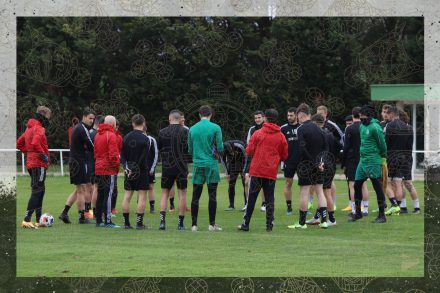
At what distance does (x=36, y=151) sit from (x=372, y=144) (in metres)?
5.86

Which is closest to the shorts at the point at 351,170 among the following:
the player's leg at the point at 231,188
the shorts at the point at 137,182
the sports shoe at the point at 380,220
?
the sports shoe at the point at 380,220

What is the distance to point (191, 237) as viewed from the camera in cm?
1273

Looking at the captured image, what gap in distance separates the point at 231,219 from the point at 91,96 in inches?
520

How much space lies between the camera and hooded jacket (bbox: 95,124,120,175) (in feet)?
45.9

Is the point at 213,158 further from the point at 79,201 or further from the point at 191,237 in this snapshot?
the point at 79,201

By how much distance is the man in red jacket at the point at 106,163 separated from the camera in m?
14.0

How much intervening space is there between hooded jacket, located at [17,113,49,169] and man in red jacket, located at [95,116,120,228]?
91 cm

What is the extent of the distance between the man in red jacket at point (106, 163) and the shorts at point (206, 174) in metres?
1.53

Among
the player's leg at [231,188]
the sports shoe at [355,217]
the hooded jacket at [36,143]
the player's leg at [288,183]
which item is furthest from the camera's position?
the player's leg at [231,188]

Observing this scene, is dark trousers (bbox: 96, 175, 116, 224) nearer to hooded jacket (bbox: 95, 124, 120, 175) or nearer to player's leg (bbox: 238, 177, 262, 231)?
hooded jacket (bbox: 95, 124, 120, 175)

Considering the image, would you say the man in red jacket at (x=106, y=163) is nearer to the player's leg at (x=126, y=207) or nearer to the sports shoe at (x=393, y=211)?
the player's leg at (x=126, y=207)

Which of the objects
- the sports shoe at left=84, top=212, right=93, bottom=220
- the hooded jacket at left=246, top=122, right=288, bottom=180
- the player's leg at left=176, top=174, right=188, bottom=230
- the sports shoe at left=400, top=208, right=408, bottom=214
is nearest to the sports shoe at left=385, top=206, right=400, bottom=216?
the sports shoe at left=400, top=208, right=408, bottom=214

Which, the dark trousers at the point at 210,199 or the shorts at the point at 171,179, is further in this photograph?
the shorts at the point at 171,179

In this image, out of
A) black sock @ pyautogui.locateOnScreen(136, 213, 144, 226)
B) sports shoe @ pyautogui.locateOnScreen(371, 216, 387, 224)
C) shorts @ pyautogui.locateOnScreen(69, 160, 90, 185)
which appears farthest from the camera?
sports shoe @ pyautogui.locateOnScreen(371, 216, 387, 224)
